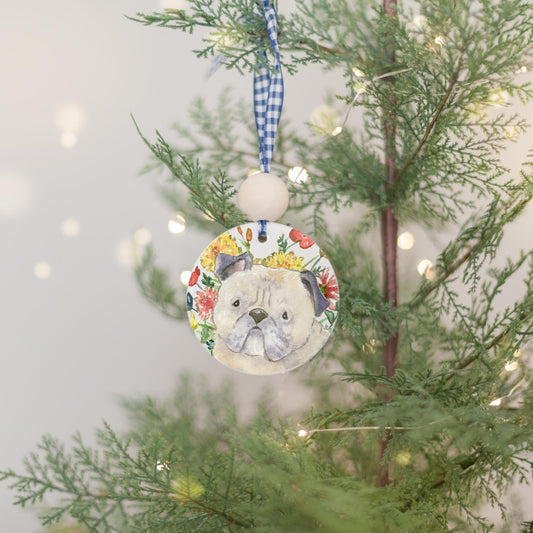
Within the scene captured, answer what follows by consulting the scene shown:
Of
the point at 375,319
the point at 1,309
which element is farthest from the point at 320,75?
the point at 1,309

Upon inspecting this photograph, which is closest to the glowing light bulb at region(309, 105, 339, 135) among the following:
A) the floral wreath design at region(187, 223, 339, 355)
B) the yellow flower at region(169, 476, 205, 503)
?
the floral wreath design at region(187, 223, 339, 355)

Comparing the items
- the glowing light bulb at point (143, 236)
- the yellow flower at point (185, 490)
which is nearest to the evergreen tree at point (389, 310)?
the yellow flower at point (185, 490)

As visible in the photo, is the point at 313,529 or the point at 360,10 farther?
the point at 360,10

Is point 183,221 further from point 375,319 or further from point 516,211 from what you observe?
point 516,211

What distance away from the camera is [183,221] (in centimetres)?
78

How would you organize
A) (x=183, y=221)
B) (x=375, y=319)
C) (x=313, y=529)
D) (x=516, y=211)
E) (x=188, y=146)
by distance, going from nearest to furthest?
(x=313, y=529) < (x=516, y=211) < (x=375, y=319) < (x=183, y=221) < (x=188, y=146)

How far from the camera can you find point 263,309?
1.85ft

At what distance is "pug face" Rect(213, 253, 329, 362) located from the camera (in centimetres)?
56

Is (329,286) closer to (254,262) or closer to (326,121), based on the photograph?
(254,262)

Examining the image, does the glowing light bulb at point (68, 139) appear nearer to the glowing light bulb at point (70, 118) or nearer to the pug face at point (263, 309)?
the glowing light bulb at point (70, 118)

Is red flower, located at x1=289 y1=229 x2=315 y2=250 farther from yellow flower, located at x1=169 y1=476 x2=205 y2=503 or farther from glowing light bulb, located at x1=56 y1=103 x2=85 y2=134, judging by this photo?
glowing light bulb, located at x1=56 y1=103 x2=85 y2=134

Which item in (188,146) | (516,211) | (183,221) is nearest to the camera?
(516,211)

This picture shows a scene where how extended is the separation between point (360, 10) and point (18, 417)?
0.93 meters

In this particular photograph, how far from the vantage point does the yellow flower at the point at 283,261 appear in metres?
0.57
